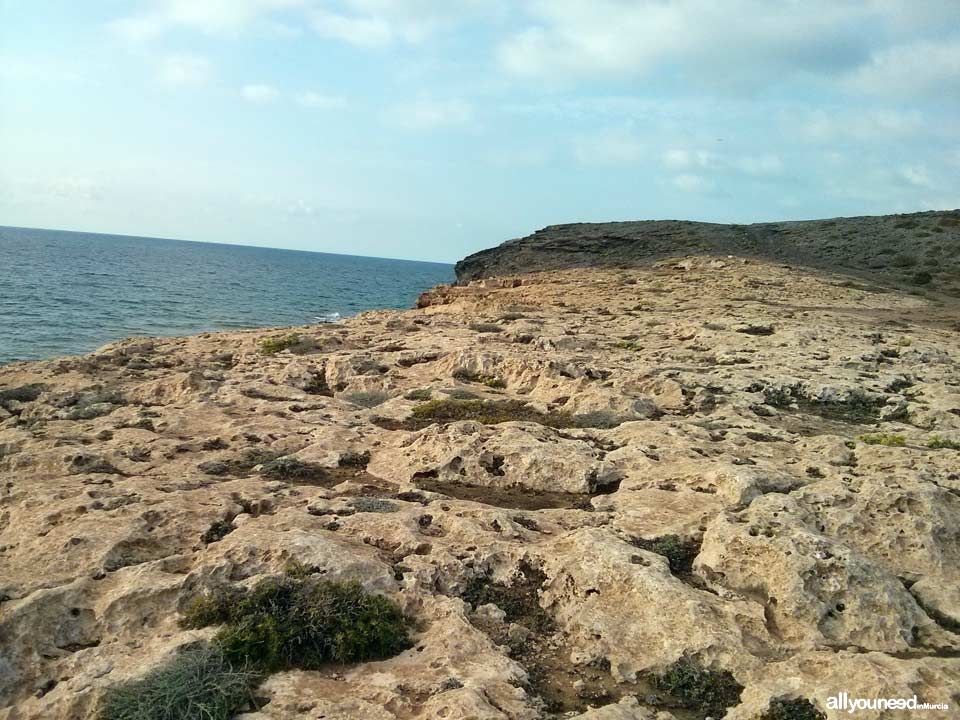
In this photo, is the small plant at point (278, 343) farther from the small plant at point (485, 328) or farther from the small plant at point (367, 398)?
the small plant at point (485, 328)

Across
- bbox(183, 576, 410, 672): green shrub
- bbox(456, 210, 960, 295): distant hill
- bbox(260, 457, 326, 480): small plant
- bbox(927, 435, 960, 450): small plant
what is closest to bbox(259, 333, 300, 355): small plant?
bbox(260, 457, 326, 480): small plant

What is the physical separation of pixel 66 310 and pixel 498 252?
39.7m

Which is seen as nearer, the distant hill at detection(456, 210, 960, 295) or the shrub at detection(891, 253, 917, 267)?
the shrub at detection(891, 253, 917, 267)

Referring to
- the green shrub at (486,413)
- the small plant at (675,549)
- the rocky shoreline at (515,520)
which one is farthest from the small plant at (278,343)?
the small plant at (675,549)

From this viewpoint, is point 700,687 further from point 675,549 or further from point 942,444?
point 942,444

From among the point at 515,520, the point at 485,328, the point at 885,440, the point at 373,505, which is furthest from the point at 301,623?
the point at 485,328

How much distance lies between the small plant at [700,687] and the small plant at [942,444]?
25.8ft

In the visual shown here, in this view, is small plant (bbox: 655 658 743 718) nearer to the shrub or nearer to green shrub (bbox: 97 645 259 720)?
green shrub (bbox: 97 645 259 720)

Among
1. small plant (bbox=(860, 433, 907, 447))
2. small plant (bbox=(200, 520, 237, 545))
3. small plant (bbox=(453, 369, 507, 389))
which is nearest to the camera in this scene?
small plant (bbox=(200, 520, 237, 545))

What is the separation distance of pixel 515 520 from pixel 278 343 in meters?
13.0

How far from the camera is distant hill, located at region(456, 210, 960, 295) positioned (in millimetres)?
36219

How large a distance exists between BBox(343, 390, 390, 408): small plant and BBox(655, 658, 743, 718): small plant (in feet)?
31.8

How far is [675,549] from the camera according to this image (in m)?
8.52

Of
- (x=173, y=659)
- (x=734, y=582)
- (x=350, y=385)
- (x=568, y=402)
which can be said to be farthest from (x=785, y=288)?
(x=173, y=659)
